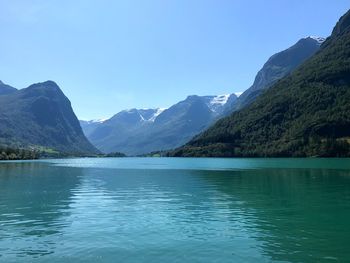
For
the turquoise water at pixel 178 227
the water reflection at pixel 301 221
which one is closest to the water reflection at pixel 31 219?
the turquoise water at pixel 178 227

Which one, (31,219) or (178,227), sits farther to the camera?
(31,219)

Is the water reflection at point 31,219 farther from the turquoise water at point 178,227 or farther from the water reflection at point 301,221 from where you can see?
the water reflection at point 301,221

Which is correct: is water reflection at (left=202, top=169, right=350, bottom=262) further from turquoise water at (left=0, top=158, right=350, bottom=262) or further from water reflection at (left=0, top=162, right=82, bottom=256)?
water reflection at (left=0, top=162, right=82, bottom=256)

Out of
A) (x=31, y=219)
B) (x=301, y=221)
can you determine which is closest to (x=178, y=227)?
(x=301, y=221)

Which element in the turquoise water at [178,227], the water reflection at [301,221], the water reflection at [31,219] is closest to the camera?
the turquoise water at [178,227]

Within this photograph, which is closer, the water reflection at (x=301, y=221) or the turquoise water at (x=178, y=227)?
the turquoise water at (x=178, y=227)

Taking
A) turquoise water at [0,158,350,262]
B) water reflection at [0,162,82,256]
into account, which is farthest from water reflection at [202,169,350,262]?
water reflection at [0,162,82,256]

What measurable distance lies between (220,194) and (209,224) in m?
28.5

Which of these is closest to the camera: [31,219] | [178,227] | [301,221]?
[178,227]

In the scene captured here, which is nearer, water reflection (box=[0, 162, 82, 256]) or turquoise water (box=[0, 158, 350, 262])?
turquoise water (box=[0, 158, 350, 262])

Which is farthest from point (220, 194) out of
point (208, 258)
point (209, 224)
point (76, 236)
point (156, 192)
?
point (208, 258)

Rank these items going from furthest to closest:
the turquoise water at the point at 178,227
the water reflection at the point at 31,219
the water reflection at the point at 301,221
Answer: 1. the water reflection at the point at 31,219
2. the water reflection at the point at 301,221
3. the turquoise water at the point at 178,227

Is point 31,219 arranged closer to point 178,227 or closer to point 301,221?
point 178,227

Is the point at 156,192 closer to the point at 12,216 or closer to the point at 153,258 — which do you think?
the point at 12,216
